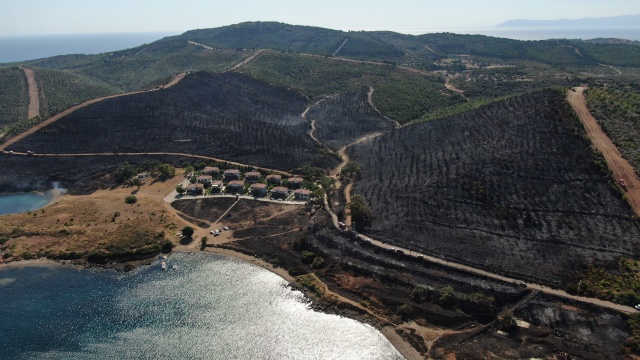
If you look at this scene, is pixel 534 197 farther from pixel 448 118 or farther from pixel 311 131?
pixel 311 131

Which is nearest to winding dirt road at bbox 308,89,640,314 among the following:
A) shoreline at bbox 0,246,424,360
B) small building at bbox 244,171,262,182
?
shoreline at bbox 0,246,424,360

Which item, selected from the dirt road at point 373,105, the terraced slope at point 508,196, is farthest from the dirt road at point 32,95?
the terraced slope at point 508,196

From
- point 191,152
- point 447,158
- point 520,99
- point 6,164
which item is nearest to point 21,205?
point 6,164

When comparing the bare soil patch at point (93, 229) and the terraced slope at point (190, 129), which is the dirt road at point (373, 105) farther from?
the bare soil patch at point (93, 229)

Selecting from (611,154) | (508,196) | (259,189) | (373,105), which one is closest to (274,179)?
(259,189)

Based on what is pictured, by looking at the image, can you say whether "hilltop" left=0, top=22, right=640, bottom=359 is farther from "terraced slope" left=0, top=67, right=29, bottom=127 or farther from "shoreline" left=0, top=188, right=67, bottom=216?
"terraced slope" left=0, top=67, right=29, bottom=127

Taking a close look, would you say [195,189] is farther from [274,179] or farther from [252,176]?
[274,179]
